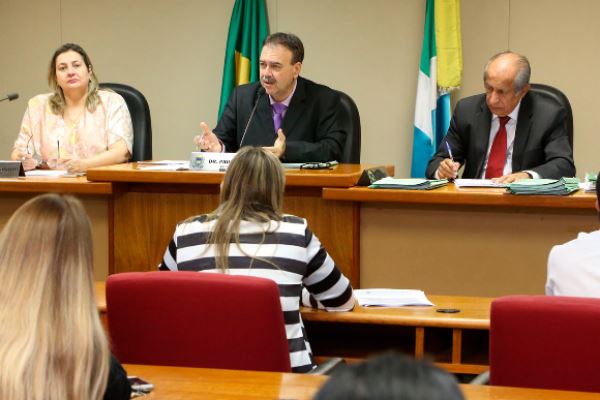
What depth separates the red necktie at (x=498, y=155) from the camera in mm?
4680

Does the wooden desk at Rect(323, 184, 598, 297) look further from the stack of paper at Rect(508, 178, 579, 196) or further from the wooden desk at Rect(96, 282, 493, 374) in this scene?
the wooden desk at Rect(96, 282, 493, 374)

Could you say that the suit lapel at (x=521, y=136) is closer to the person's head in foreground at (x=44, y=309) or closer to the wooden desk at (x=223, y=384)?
the wooden desk at (x=223, y=384)

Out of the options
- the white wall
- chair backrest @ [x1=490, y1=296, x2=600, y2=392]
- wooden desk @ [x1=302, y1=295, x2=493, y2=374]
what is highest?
the white wall

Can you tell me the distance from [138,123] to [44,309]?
3.69m

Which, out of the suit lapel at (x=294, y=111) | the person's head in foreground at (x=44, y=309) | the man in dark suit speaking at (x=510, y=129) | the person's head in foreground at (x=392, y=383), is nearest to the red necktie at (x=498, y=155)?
the man in dark suit speaking at (x=510, y=129)

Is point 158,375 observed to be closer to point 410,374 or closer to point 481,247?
point 410,374

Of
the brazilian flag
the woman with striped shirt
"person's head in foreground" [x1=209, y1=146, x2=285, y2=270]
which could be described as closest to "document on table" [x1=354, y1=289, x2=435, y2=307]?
the woman with striped shirt

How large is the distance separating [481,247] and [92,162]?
2085 mm

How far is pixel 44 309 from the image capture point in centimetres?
164

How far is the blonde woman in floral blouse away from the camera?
5.11 m

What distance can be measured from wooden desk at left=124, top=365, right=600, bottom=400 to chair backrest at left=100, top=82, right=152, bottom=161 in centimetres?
309

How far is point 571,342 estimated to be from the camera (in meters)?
2.15

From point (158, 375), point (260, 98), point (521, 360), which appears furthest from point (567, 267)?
point (260, 98)

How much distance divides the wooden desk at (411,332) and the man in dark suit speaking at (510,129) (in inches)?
47.0
